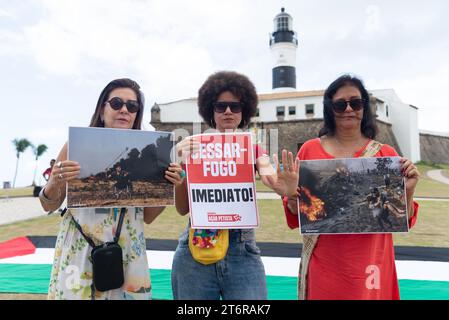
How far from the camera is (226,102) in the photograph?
2.10m

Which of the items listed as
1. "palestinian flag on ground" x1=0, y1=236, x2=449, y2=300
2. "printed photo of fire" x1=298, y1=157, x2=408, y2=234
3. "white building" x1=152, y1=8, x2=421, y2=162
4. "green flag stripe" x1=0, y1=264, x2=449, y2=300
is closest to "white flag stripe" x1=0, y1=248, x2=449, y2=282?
"palestinian flag on ground" x1=0, y1=236, x2=449, y2=300

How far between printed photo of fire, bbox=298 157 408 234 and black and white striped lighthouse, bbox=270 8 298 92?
3775 cm

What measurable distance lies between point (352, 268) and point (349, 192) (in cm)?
44

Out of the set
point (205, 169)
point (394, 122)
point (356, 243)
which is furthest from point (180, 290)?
point (394, 122)

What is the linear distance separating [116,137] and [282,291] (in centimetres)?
288

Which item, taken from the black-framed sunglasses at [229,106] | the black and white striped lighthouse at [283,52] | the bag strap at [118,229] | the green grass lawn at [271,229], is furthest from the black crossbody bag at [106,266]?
the black and white striped lighthouse at [283,52]

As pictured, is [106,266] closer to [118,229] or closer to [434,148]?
[118,229]

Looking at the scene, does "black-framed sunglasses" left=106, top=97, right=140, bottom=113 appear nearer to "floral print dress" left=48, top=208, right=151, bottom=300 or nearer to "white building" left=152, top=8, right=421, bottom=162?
"floral print dress" left=48, top=208, right=151, bottom=300

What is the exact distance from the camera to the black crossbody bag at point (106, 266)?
1.77m

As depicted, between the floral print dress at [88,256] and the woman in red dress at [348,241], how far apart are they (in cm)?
94

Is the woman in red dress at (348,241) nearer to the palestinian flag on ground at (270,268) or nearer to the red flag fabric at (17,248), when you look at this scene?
the palestinian flag on ground at (270,268)

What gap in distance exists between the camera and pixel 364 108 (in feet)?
7.03

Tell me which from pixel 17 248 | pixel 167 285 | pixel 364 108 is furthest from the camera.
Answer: pixel 17 248

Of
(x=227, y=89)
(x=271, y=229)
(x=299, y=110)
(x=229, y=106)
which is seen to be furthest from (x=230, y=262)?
(x=299, y=110)
